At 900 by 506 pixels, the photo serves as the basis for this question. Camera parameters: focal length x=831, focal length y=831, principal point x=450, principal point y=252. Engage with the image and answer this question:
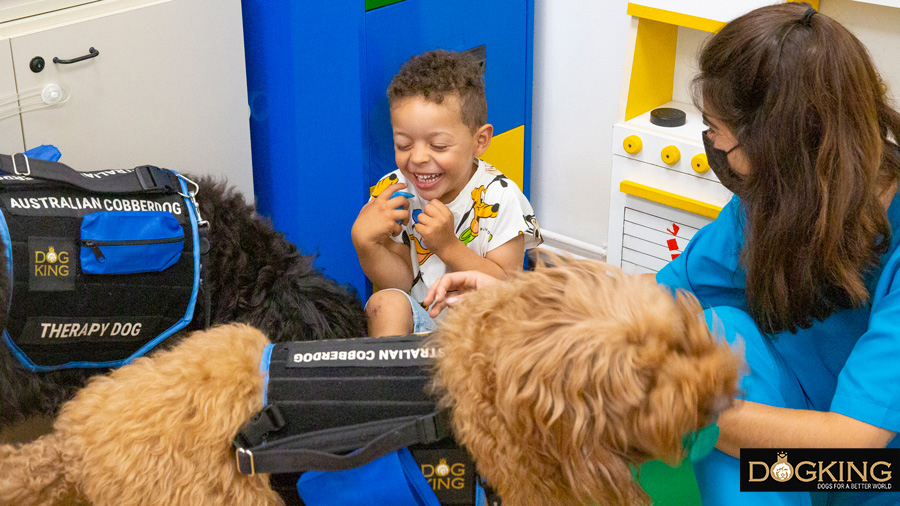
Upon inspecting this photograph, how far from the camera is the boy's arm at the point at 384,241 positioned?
183cm

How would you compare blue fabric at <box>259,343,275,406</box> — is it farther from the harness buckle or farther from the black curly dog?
the black curly dog

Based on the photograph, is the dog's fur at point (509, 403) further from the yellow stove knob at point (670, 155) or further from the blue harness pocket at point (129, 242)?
the yellow stove knob at point (670, 155)

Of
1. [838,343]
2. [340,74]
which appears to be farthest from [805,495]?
[340,74]

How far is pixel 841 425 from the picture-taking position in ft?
3.77

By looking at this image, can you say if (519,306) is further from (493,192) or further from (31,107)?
(31,107)

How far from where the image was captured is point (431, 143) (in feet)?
5.96

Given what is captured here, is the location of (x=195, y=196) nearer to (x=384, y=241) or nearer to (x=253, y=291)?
(x=253, y=291)

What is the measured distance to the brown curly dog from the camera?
3.01 feet

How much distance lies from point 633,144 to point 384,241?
0.66 metres

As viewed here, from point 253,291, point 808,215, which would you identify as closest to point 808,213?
point 808,215

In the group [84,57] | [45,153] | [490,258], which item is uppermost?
[84,57]

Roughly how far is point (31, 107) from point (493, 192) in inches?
37.8

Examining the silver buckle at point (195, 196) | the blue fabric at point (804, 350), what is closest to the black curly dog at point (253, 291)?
the silver buckle at point (195, 196)

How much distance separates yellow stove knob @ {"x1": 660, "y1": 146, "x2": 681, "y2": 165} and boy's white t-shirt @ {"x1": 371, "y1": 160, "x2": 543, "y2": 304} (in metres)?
0.36
